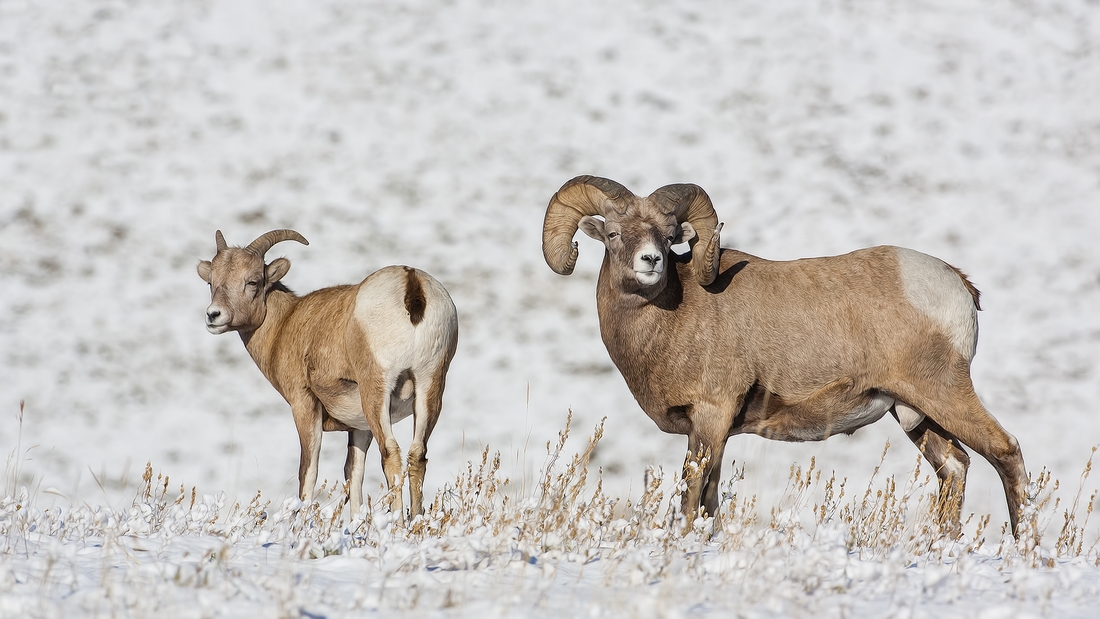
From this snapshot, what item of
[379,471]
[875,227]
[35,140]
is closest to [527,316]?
[379,471]

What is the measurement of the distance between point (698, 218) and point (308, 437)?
3566 mm

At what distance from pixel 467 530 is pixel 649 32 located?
18550 mm

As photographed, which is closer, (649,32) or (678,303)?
(678,303)

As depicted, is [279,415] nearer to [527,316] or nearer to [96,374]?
[96,374]

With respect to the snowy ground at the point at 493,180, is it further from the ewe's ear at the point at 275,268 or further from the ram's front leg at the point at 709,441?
the ram's front leg at the point at 709,441

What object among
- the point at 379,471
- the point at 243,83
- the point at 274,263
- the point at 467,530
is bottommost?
the point at 379,471

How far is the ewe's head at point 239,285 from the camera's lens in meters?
8.06

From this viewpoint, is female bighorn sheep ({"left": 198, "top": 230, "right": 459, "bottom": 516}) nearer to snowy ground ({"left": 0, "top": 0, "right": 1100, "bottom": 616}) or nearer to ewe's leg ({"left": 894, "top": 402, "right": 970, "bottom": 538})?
ewe's leg ({"left": 894, "top": 402, "right": 970, "bottom": 538})

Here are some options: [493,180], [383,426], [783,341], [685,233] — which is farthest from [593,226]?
[493,180]

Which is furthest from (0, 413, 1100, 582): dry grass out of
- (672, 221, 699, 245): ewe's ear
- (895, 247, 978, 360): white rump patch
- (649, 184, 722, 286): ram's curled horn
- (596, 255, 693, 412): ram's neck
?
(672, 221, 699, 245): ewe's ear

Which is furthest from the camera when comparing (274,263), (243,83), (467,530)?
(243,83)

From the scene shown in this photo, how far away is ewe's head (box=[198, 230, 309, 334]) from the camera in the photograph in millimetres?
8062

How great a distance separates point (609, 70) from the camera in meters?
20.9

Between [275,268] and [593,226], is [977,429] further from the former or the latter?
[275,268]
